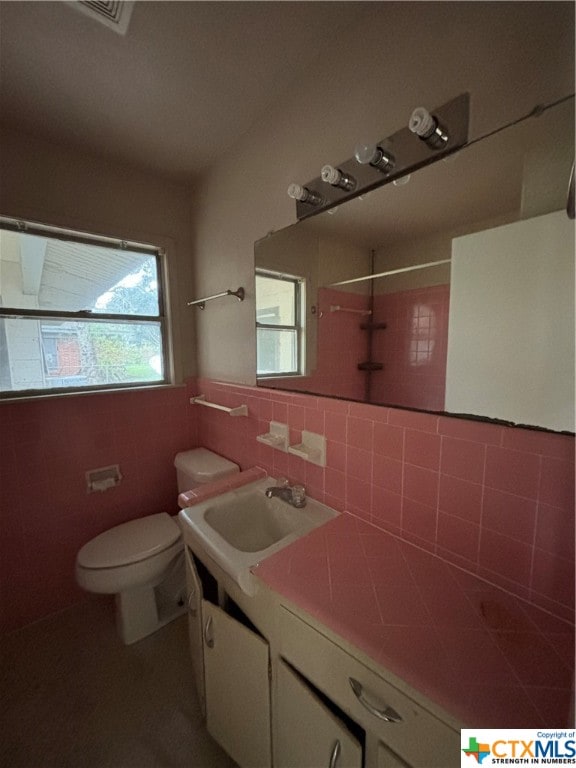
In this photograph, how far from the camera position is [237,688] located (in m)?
0.91

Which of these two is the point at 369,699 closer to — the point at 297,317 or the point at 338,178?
the point at 297,317

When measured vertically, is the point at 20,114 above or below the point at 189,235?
above

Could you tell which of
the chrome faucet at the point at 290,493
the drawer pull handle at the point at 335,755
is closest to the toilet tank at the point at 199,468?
the chrome faucet at the point at 290,493

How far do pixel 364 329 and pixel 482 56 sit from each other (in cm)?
76

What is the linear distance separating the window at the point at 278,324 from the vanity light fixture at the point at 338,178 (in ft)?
1.34

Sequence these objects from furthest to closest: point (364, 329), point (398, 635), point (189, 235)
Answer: point (189, 235)
point (364, 329)
point (398, 635)

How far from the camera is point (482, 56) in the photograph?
740mm

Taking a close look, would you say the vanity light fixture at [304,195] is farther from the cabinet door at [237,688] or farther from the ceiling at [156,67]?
the cabinet door at [237,688]

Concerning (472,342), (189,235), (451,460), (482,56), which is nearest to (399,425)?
(451,460)

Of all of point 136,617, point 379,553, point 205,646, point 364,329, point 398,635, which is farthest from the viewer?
point 136,617

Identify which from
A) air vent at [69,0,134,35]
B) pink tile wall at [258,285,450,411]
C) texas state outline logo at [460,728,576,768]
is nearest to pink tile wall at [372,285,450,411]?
pink tile wall at [258,285,450,411]

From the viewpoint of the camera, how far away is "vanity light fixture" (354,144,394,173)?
2.97 ft

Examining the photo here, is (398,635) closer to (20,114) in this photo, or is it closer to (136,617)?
(136,617)

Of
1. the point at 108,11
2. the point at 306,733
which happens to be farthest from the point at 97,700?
the point at 108,11
